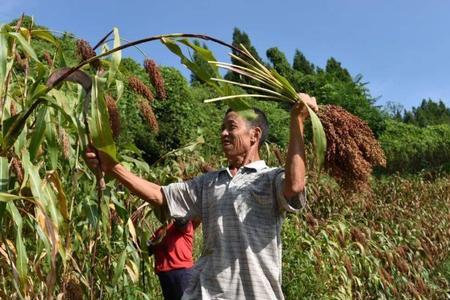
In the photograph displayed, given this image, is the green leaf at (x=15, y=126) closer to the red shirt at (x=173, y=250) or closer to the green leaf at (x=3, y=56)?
the green leaf at (x=3, y=56)

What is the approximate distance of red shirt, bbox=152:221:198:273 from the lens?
403 centimetres

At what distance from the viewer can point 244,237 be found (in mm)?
2248

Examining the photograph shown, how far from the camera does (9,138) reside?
1.97 meters

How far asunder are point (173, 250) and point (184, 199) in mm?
1644

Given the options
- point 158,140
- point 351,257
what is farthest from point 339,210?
point 158,140

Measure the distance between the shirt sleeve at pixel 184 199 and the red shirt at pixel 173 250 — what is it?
1.55 metres

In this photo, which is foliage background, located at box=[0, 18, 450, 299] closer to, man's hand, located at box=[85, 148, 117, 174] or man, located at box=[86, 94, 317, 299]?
man's hand, located at box=[85, 148, 117, 174]

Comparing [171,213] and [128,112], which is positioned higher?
[128,112]

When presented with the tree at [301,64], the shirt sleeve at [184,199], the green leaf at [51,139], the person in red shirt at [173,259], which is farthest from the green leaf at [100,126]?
the tree at [301,64]

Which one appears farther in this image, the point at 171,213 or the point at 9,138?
the point at 171,213

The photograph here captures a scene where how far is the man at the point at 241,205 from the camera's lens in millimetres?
2199

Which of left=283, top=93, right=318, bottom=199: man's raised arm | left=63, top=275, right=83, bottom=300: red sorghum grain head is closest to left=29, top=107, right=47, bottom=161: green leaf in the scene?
left=283, top=93, right=318, bottom=199: man's raised arm

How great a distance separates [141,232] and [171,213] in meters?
0.93

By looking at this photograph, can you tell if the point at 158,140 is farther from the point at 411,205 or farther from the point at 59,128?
the point at 59,128
